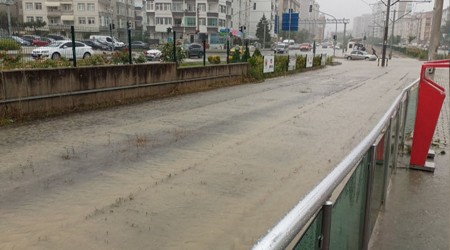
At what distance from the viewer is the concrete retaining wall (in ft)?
34.4

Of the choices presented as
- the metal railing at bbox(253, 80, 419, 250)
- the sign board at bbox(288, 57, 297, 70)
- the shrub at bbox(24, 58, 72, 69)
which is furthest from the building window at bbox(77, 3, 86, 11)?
the metal railing at bbox(253, 80, 419, 250)

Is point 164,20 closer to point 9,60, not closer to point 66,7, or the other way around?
point 66,7

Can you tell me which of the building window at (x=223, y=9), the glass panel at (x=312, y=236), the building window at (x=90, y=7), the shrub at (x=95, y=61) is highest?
the building window at (x=223, y=9)

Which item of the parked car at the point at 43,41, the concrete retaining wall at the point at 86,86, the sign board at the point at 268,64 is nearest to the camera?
the concrete retaining wall at the point at 86,86

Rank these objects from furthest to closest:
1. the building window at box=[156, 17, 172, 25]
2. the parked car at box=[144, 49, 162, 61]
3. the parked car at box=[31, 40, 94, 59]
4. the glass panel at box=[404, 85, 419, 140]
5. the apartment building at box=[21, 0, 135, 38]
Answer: the building window at box=[156, 17, 172, 25] → the apartment building at box=[21, 0, 135, 38] → the parked car at box=[144, 49, 162, 61] → the parked car at box=[31, 40, 94, 59] → the glass panel at box=[404, 85, 419, 140]

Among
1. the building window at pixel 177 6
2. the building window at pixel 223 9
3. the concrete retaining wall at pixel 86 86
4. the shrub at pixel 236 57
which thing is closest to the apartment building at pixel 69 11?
the building window at pixel 177 6

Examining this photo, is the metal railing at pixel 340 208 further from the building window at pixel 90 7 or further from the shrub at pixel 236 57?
the building window at pixel 90 7

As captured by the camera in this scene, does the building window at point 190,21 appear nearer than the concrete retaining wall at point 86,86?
No

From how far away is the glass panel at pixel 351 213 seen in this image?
251 centimetres

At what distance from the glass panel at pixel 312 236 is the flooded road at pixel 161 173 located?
2.27 meters

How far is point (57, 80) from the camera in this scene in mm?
11547

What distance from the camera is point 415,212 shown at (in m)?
5.08

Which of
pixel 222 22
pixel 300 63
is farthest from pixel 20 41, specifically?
pixel 222 22

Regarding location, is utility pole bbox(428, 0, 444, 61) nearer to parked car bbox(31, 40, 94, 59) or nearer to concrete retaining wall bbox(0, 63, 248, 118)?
concrete retaining wall bbox(0, 63, 248, 118)
